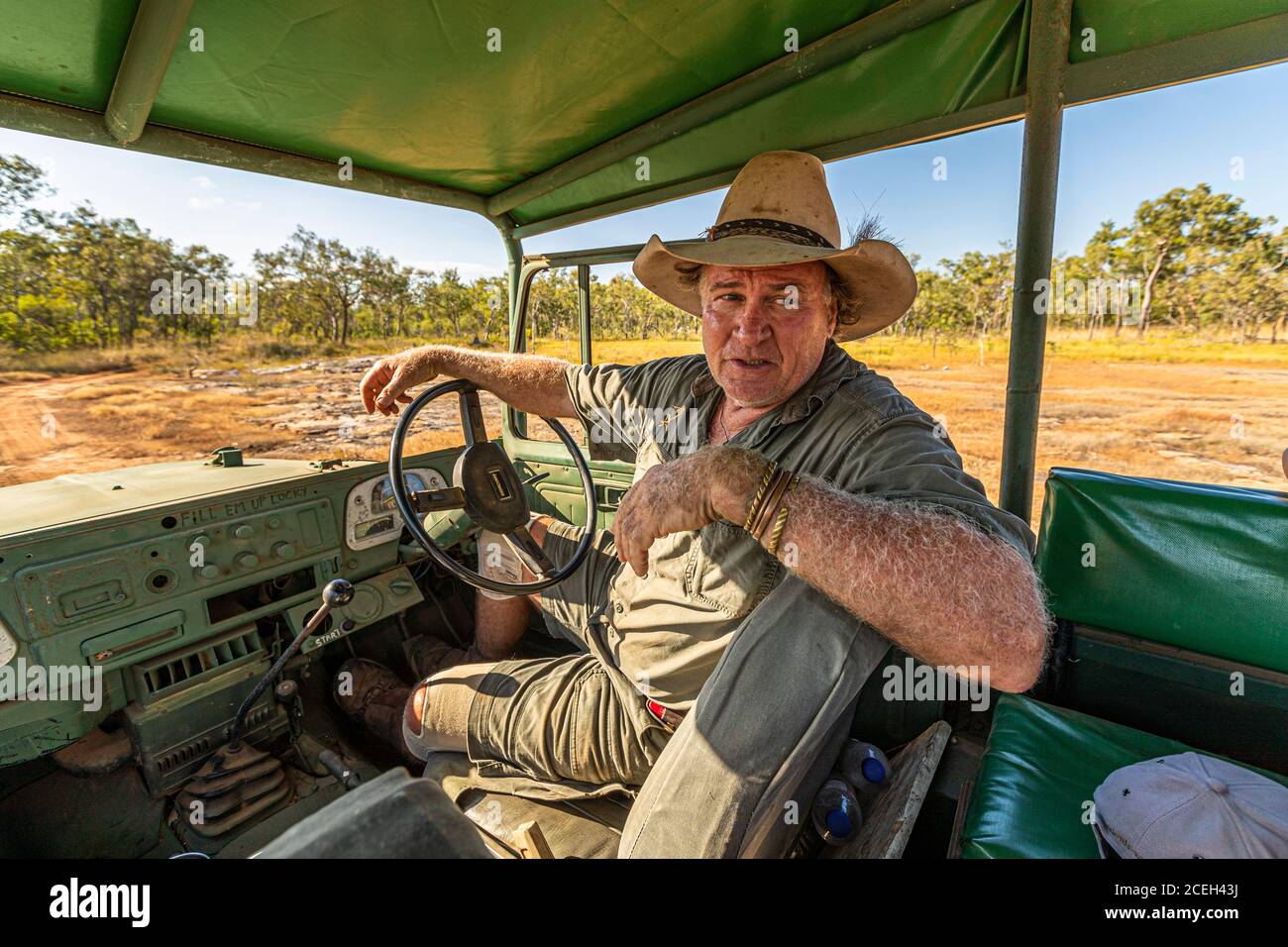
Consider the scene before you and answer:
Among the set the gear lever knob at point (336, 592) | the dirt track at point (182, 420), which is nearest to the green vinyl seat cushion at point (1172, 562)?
the gear lever knob at point (336, 592)

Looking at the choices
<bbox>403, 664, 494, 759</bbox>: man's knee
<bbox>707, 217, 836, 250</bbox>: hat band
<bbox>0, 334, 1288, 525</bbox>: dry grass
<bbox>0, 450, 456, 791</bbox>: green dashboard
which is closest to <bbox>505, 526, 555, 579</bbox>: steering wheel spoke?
<bbox>403, 664, 494, 759</bbox>: man's knee

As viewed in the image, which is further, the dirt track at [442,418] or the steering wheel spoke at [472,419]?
the dirt track at [442,418]

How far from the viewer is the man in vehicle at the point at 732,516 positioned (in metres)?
0.98

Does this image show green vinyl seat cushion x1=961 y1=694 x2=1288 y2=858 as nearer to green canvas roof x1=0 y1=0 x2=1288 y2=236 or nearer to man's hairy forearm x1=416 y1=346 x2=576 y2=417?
green canvas roof x1=0 y1=0 x2=1288 y2=236

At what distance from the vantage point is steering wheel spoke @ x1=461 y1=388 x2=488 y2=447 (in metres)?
2.03

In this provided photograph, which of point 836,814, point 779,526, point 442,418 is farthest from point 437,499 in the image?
point 442,418

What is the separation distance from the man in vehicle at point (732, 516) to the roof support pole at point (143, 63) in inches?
37.4

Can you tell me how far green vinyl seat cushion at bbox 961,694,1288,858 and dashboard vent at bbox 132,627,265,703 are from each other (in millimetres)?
2184

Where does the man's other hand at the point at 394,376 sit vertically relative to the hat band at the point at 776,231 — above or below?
below

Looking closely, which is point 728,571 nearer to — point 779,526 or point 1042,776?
point 779,526

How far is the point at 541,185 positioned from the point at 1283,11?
2434mm

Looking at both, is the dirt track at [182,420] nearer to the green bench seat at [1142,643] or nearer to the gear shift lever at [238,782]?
the gear shift lever at [238,782]

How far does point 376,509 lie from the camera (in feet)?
7.84
